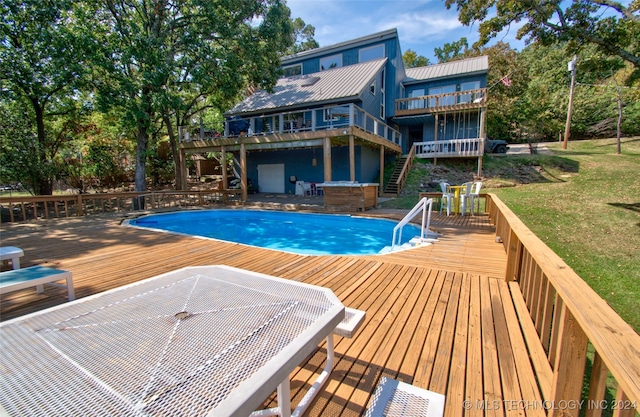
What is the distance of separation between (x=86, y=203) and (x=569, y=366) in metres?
12.2

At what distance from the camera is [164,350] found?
3.74 ft

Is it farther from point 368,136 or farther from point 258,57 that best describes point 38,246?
point 258,57

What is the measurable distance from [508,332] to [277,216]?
8.34 m

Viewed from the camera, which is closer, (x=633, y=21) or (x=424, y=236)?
(x=424, y=236)

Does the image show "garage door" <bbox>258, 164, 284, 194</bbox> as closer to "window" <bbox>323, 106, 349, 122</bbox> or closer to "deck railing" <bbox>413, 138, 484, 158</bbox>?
"window" <bbox>323, 106, 349, 122</bbox>

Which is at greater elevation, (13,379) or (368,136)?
(368,136)

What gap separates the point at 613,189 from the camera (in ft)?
32.8

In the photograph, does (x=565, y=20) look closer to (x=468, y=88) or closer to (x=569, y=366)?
(x=468, y=88)

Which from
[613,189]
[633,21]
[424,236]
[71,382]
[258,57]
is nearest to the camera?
[71,382]

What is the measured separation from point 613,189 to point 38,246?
645 inches

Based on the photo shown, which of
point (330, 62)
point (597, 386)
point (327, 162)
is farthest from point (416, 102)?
point (597, 386)

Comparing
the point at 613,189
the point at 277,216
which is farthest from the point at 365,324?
the point at 613,189

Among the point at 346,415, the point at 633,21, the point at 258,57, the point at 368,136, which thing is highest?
the point at 258,57

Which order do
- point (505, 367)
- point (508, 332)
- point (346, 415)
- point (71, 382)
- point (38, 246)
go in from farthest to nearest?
point (38, 246) < point (508, 332) < point (505, 367) < point (346, 415) < point (71, 382)
